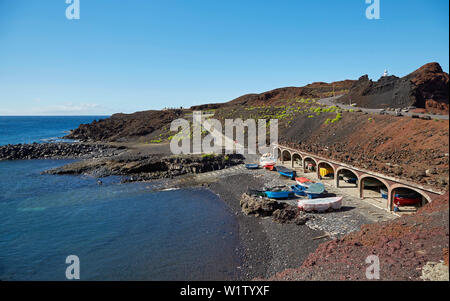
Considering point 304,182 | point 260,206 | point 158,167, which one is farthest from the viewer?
point 158,167

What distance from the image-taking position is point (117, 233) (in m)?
24.3

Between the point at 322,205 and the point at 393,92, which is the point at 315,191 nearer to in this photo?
the point at 322,205

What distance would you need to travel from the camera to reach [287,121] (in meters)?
66.4

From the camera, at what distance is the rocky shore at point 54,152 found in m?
67.6

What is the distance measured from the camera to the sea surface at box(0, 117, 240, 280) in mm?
18609

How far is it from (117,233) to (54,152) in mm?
60603

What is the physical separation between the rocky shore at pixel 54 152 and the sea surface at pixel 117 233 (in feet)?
98.6

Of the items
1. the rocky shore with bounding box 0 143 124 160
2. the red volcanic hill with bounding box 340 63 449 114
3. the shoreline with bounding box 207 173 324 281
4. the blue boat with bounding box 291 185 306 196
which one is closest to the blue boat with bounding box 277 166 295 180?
the blue boat with bounding box 291 185 306 196

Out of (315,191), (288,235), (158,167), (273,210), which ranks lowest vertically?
(288,235)

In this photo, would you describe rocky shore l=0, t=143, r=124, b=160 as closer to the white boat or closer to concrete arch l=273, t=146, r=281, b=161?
concrete arch l=273, t=146, r=281, b=161

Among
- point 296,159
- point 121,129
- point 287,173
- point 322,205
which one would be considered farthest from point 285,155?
point 121,129

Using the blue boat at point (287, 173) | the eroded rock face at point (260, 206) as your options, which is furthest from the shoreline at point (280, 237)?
the blue boat at point (287, 173)
